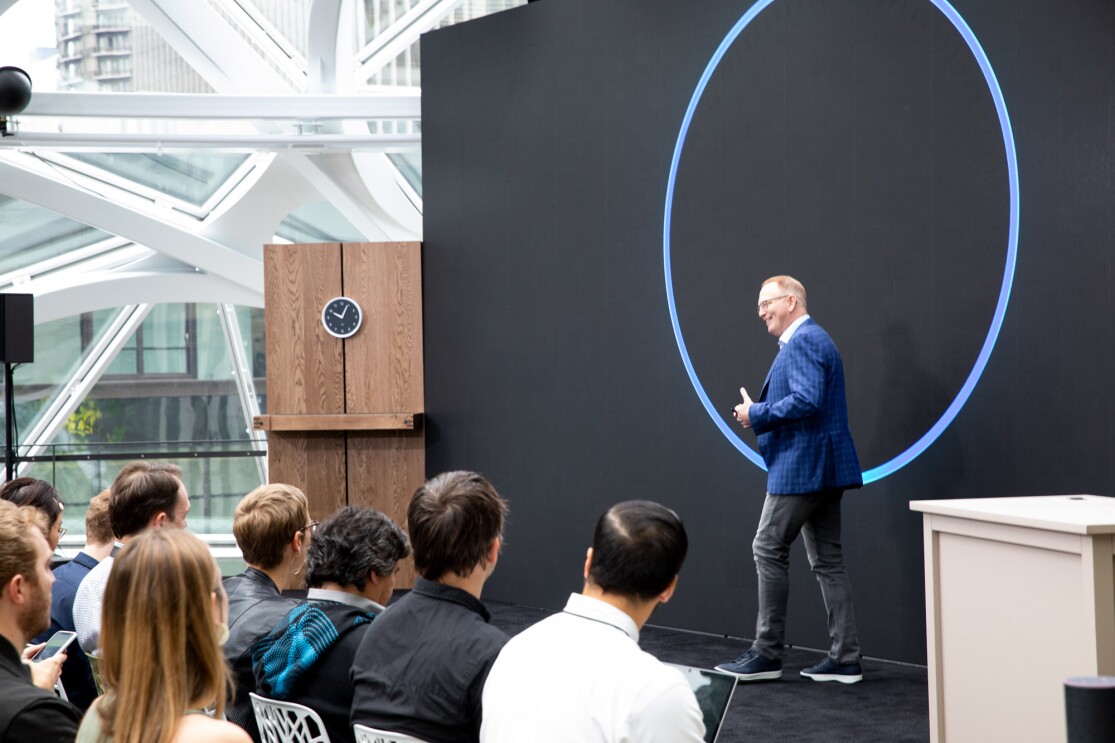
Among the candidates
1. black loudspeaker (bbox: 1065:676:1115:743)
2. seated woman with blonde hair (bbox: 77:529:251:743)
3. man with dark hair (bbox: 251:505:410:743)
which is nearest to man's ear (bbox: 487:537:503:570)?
man with dark hair (bbox: 251:505:410:743)

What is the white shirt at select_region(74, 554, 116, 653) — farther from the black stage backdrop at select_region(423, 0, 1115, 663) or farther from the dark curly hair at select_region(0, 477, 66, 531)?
the black stage backdrop at select_region(423, 0, 1115, 663)

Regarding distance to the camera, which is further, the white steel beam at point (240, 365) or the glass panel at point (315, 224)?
the white steel beam at point (240, 365)

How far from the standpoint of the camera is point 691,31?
5.68m

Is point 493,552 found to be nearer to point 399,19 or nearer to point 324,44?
point 324,44

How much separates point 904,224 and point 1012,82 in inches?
27.6

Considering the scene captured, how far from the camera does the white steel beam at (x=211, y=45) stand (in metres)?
9.41

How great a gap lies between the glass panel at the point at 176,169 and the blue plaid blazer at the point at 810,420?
26.6ft

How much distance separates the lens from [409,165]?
11.0m

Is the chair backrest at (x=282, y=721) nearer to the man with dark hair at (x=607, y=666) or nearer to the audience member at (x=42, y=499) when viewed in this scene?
the man with dark hair at (x=607, y=666)

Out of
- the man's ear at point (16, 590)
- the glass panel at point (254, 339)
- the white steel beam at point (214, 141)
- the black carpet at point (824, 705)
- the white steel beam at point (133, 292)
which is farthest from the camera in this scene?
the glass panel at point (254, 339)

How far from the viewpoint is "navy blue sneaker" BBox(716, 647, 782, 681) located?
4.58 m

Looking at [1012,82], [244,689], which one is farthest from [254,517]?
[1012,82]

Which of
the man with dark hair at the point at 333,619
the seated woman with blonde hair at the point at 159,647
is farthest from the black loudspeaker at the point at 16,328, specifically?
the seated woman with blonde hair at the point at 159,647

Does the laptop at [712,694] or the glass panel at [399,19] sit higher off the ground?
the glass panel at [399,19]
